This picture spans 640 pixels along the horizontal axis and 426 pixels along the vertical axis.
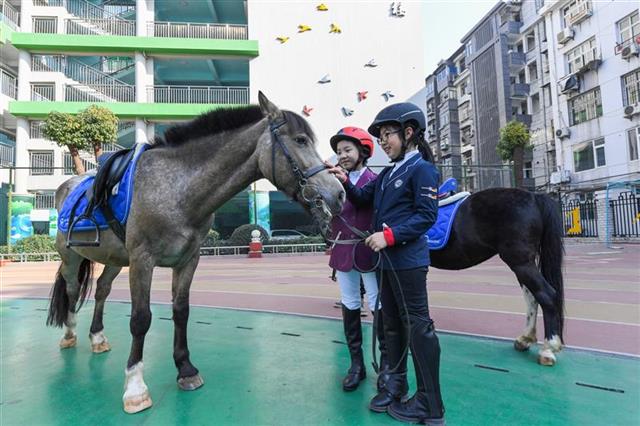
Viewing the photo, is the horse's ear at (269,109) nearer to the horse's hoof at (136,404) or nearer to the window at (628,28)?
the horse's hoof at (136,404)

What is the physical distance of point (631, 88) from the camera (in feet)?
57.1

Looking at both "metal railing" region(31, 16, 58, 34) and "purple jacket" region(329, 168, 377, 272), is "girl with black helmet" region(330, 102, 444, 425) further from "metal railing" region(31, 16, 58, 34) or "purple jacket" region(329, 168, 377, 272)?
"metal railing" region(31, 16, 58, 34)

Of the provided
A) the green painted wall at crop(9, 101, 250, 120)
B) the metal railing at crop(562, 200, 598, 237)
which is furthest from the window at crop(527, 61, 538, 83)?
the green painted wall at crop(9, 101, 250, 120)

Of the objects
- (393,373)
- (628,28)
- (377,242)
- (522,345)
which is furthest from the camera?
(628,28)

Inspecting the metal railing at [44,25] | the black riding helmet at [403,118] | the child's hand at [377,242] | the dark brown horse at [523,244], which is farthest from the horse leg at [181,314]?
the metal railing at [44,25]

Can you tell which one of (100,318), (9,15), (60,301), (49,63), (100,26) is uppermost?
(9,15)

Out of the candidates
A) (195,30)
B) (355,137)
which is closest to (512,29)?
(195,30)

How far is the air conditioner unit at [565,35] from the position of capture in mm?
20547

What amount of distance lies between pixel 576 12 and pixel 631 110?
7.32 metres

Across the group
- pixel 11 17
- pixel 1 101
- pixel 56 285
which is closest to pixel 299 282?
pixel 56 285

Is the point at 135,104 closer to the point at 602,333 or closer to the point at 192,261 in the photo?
the point at 192,261

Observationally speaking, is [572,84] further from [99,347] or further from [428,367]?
[99,347]

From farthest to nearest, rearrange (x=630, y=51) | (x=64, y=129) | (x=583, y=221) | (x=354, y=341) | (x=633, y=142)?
1. (x=583, y=221)
2. (x=633, y=142)
3. (x=630, y=51)
4. (x=64, y=129)
5. (x=354, y=341)

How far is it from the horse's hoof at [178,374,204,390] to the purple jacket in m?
1.26
